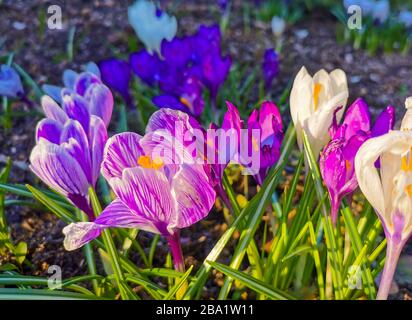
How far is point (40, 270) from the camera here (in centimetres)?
160

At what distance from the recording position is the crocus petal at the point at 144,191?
42.3 inches

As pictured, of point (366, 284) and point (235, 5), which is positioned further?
point (235, 5)

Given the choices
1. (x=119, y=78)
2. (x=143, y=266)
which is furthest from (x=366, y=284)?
(x=119, y=78)

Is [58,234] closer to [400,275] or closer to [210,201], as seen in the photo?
[210,201]

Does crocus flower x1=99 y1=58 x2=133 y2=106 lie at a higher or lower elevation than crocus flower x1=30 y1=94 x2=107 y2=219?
higher

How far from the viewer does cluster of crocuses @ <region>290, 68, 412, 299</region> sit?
1.03 metres

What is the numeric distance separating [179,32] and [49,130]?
5.89ft

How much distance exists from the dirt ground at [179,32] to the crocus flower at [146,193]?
91cm

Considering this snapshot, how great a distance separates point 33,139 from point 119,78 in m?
0.48

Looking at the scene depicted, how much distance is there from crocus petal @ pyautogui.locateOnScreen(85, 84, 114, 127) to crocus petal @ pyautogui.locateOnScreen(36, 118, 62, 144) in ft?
0.36

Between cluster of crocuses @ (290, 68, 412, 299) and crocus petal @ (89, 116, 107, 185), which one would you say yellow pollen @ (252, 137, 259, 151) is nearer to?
cluster of crocuses @ (290, 68, 412, 299)

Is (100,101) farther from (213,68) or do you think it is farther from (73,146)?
(213,68)

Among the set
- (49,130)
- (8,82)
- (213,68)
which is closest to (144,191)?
(49,130)

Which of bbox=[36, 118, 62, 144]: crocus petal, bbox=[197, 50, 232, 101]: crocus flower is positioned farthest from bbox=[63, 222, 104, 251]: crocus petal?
bbox=[197, 50, 232, 101]: crocus flower
